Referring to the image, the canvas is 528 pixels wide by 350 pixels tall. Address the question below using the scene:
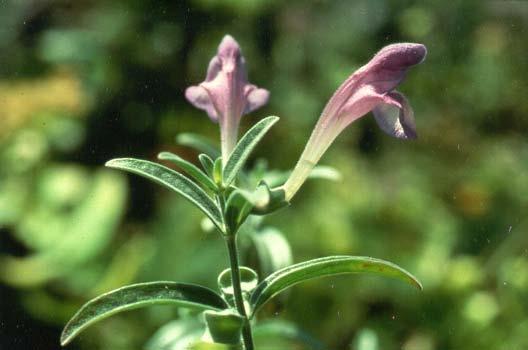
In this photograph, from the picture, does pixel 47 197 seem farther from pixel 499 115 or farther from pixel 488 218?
pixel 499 115

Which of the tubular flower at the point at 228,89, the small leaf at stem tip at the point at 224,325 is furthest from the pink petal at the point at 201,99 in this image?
the small leaf at stem tip at the point at 224,325

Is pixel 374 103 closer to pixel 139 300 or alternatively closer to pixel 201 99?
pixel 201 99

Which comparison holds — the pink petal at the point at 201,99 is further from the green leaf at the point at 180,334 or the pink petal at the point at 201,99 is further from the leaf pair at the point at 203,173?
the green leaf at the point at 180,334

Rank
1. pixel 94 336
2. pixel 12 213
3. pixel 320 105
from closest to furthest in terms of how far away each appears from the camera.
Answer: pixel 94 336 < pixel 12 213 < pixel 320 105

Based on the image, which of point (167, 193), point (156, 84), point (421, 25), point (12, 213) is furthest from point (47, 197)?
point (421, 25)

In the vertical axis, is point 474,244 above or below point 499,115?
below

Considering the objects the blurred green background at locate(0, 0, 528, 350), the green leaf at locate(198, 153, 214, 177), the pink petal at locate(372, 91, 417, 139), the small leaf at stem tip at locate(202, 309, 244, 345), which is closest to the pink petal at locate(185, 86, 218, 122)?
the green leaf at locate(198, 153, 214, 177)

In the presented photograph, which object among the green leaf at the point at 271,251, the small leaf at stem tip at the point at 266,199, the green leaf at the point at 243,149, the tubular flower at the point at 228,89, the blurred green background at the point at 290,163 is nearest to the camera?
the small leaf at stem tip at the point at 266,199
